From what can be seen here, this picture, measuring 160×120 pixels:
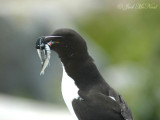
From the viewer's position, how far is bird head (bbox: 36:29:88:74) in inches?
211

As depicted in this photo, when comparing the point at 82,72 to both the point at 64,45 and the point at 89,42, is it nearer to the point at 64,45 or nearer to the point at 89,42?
the point at 64,45

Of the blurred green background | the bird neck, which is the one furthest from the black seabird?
the blurred green background

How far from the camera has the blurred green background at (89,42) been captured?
10.6 meters

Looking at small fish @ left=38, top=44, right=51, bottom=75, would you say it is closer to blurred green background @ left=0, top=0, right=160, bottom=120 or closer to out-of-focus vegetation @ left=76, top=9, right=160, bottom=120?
blurred green background @ left=0, top=0, right=160, bottom=120

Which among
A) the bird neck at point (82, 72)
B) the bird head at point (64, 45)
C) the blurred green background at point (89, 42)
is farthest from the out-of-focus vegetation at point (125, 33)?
the bird head at point (64, 45)

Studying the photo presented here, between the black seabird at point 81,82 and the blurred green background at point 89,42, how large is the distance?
398cm

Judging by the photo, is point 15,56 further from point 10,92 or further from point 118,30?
point 118,30

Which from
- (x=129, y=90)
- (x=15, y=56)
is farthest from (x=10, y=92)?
(x=129, y=90)

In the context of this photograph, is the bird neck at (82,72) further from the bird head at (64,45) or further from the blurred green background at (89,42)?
the blurred green background at (89,42)

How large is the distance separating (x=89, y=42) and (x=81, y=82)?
21.3 feet

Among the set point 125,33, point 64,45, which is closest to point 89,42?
point 125,33

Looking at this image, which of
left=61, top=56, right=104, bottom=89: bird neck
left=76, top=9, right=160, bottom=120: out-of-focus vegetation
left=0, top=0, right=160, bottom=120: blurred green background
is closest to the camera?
left=61, top=56, right=104, bottom=89: bird neck

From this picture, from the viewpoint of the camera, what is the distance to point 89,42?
1202cm

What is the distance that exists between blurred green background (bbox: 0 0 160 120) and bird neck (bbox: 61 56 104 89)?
398 cm
